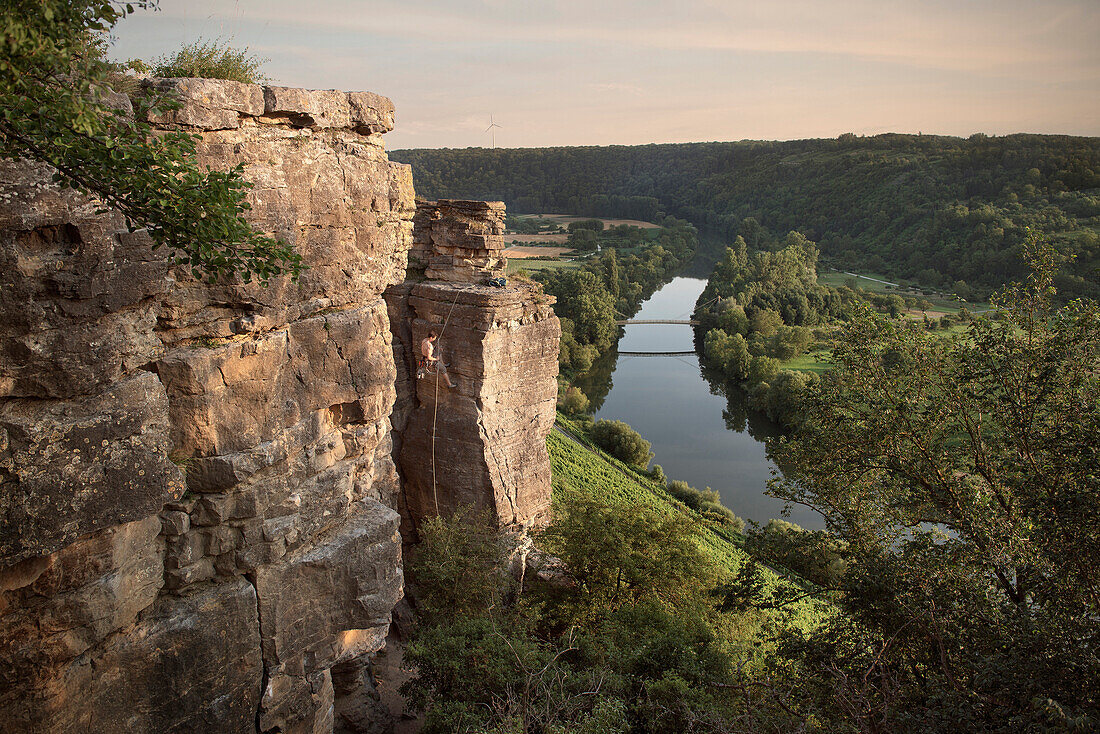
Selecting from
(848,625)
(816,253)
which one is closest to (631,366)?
(816,253)

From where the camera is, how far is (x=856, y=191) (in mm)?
73750

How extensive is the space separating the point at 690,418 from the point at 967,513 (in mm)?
28424

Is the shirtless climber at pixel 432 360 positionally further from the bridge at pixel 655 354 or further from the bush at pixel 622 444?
the bridge at pixel 655 354

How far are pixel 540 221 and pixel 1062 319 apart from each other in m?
87.7

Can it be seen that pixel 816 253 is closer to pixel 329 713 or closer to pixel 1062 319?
pixel 1062 319

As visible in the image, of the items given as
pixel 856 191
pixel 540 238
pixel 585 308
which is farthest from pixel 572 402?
pixel 856 191

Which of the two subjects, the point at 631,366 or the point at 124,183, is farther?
the point at 631,366

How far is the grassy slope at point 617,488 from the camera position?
17703 mm

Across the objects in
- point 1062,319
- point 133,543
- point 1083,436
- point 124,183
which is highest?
point 124,183

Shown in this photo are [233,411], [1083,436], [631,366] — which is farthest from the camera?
[631,366]

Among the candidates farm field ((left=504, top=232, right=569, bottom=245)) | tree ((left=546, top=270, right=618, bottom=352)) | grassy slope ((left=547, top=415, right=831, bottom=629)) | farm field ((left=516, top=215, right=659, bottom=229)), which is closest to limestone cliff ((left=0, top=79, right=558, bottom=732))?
grassy slope ((left=547, top=415, right=831, bottom=629))

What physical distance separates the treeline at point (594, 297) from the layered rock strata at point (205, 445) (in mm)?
26081

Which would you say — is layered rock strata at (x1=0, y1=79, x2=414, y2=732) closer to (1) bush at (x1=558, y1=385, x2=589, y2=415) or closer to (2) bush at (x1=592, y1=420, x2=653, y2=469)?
(2) bush at (x1=592, y1=420, x2=653, y2=469)

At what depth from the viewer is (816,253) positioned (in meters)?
58.4
